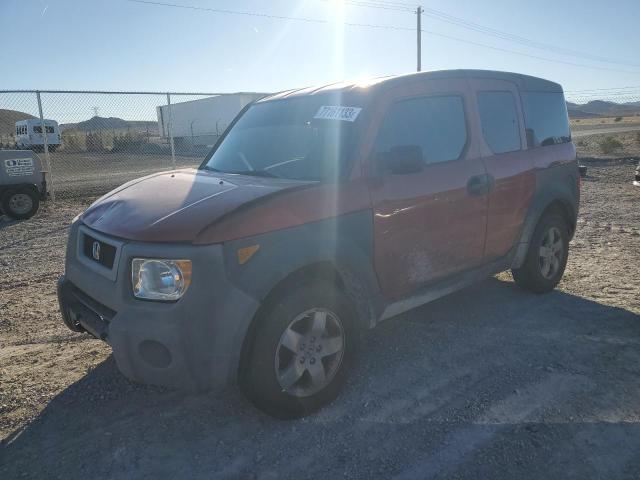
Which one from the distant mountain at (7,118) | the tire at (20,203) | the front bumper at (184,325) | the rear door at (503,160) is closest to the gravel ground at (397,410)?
the front bumper at (184,325)

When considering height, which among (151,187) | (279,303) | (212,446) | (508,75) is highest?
(508,75)

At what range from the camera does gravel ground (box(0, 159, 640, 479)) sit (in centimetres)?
257

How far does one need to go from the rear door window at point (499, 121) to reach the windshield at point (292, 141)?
136 cm

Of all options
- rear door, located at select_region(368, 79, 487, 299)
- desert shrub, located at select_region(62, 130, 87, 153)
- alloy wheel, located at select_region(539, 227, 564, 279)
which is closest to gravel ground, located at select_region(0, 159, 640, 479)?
alloy wheel, located at select_region(539, 227, 564, 279)

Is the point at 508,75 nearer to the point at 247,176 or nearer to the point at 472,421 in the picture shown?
the point at 247,176

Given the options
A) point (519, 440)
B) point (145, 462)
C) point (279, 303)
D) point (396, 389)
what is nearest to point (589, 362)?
point (519, 440)

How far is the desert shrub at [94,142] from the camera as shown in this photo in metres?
21.7

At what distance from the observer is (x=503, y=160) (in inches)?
163

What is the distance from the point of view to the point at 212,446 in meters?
2.74

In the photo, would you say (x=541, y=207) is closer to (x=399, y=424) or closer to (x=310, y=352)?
(x=399, y=424)

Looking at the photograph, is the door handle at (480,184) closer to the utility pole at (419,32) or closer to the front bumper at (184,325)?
the front bumper at (184,325)

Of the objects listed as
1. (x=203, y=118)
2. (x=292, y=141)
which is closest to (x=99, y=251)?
(x=292, y=141)

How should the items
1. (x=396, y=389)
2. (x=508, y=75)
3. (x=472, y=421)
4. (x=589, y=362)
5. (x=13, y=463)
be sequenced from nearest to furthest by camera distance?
(x=13, y=463), (x=472, y=421), (x=396, y=389), (x=589, y=362), (x=508, y=75)

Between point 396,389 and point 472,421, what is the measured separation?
0.54 m
